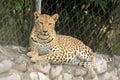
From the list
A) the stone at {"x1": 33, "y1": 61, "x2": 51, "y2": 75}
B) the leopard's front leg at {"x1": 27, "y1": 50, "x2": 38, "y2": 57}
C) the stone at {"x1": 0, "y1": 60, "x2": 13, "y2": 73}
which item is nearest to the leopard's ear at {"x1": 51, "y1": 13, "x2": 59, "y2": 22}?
the leopard's front leg at {"x1": 27, "y1": 50, "x2": 38, "y2": 57}

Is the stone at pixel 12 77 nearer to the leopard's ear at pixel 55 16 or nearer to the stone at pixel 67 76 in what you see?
the stone at pixel 67 76

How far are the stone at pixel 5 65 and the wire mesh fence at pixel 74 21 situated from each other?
471 mm

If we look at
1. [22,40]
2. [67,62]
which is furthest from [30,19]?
[67,62]

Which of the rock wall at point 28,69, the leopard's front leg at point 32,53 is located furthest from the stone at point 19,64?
the leopard's front leg at point 32,53

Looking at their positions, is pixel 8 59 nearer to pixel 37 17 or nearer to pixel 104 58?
pixel 37 17

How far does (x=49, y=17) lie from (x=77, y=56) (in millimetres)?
795

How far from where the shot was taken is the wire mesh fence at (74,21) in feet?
21.6

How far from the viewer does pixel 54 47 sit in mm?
6750

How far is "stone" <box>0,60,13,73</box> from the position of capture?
601cm

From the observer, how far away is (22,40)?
6848 mm

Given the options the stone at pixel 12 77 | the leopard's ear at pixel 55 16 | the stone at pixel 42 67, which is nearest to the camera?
the stone at pixel 12 77

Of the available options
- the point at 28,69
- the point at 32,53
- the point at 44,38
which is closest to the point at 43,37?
the point at 44,38

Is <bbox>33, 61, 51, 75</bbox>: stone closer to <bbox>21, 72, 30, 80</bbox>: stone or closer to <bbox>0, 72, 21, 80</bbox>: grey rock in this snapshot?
<bbox>21, 72, 30, 80</bbox>: stone

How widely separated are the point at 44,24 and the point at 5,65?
81 centimetres
